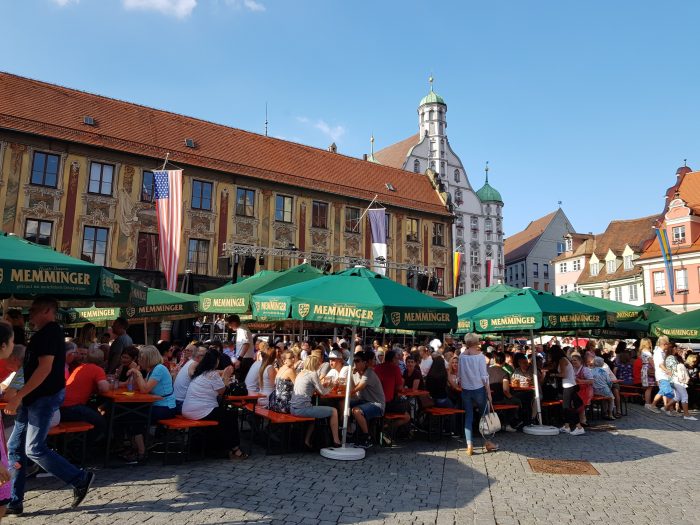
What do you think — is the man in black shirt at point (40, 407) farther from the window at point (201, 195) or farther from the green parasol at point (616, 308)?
the window at point (201, 195)

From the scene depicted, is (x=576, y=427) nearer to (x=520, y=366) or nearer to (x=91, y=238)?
(x=520, y=366)

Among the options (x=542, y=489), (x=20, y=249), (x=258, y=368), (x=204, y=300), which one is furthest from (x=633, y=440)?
(x=20, y=249)

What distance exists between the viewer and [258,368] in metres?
9.60

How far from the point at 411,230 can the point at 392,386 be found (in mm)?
27428

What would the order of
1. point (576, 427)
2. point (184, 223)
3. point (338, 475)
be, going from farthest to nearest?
point (184, 223) < point (576, 427) < point (338, 475)

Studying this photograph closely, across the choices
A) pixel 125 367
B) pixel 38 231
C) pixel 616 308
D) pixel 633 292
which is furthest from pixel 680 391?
pixel 633 292

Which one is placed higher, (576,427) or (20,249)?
(20,249)

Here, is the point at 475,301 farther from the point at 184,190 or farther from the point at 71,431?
the point at 184,190

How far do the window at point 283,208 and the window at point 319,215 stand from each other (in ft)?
5.00

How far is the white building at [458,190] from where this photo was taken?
59150 millimetres

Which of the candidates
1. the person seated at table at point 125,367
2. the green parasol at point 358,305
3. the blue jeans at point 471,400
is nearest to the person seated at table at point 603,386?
the blue jeans at point 471,400

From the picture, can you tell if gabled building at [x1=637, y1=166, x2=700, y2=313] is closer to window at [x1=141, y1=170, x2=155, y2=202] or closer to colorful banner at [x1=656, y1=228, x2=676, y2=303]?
colorful banner at [x1=656, y1=228, x2=676, y2=303]

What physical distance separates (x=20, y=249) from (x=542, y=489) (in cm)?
705

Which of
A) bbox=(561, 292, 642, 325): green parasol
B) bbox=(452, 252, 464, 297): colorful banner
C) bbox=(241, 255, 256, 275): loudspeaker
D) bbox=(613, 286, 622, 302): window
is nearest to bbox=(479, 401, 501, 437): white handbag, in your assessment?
bbox=(561, 292, 642, 325): green parasol
